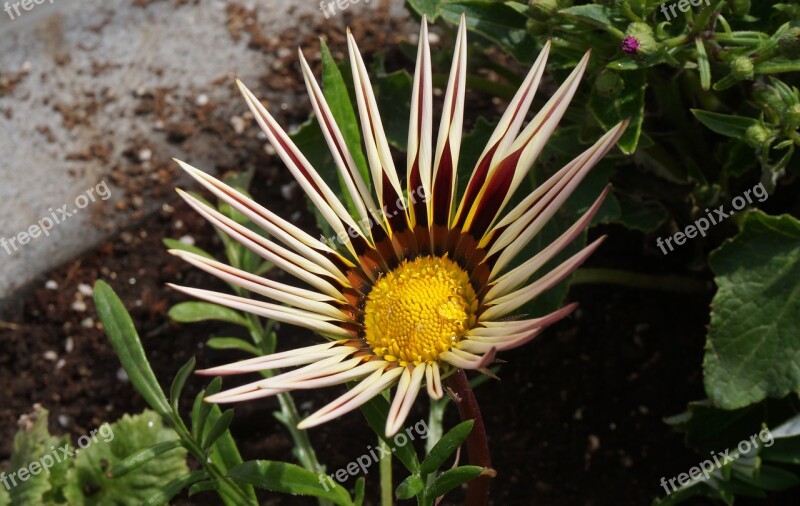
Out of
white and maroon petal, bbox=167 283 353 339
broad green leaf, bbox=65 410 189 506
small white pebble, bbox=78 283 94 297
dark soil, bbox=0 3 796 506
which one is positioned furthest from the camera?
small white pebble, bbox=78 283 94 297

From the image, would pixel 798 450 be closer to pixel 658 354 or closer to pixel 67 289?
pixel 658 354

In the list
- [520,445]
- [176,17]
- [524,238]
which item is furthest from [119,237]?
[524,238]

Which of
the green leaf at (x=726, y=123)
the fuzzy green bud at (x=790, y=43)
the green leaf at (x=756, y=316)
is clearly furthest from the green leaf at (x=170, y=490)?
the fuzzy green bud at (x=790, y=43)

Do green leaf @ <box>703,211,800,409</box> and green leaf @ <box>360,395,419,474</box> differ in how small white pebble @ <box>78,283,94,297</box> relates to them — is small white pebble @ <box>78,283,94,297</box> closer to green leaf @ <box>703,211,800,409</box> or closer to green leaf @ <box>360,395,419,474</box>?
green leaf @ <box>360,395,419,474</box>

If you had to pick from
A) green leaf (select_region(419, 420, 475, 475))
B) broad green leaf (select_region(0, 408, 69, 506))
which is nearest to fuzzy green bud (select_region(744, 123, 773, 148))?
green leaf (select_region(419, 420, 475, 475))

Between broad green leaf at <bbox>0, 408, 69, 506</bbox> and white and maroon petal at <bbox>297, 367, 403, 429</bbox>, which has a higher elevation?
white and maroon petal at <bbox>297, 367, 403, 429</bbox>

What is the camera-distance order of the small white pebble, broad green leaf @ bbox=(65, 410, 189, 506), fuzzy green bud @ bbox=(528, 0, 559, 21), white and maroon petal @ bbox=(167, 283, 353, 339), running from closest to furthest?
1. white and maroon petal @ bbox=(167, 283, 353, 339)
2. fuzzy green bud @ bbox=(528, 0, 559, 21)
3. broad green leaf @ bbox=(65, 410, 189, 506)
4. the small white pebble
